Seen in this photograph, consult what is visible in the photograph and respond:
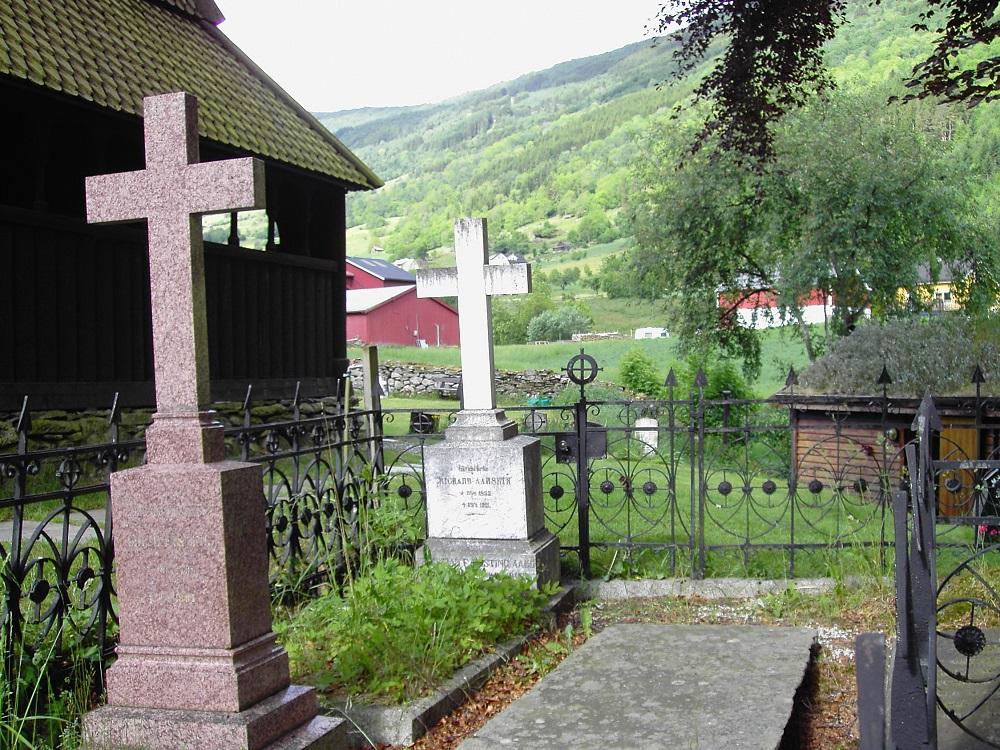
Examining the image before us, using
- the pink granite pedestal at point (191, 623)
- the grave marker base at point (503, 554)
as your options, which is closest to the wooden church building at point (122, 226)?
the grave marker base at point (503, 554)

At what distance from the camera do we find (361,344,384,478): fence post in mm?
7236

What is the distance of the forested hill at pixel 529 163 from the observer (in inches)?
3755

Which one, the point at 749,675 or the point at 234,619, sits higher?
the point at 234,619

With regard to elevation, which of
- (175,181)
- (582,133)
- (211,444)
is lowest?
(211,444)

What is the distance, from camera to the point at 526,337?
1977 inches

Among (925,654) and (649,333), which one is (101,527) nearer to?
(925,654)

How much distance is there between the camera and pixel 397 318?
143ft

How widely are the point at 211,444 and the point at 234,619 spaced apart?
26.2 inches

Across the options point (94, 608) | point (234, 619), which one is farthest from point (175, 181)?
point (94, 608)

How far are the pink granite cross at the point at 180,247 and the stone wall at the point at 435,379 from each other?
2420 centimetres

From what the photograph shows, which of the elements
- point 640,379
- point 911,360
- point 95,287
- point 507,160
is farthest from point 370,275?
point 507,160

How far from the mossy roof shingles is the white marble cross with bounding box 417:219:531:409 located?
4.74m

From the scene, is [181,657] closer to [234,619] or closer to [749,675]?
[234,619]

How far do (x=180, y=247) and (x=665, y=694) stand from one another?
2.97 meters
